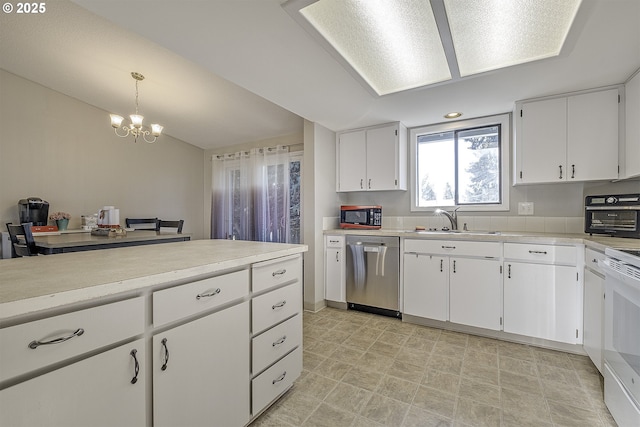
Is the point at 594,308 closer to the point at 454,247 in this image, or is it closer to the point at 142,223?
A: the point at 454,247

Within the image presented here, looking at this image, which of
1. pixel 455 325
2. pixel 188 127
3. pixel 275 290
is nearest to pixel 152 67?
pixel 188 127

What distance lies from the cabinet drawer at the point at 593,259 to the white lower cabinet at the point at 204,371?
2.24 meters

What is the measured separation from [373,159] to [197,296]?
8.68ft

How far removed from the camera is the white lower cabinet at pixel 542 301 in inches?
81.4

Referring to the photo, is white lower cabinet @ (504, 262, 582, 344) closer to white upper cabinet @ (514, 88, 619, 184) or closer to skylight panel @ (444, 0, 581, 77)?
white upper cabinet @ (514, 88, 619, 184)

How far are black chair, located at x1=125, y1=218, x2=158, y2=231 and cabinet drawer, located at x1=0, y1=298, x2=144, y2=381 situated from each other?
3888mm

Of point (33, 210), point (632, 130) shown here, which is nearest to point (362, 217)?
point (632, 130)

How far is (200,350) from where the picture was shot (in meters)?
1.12

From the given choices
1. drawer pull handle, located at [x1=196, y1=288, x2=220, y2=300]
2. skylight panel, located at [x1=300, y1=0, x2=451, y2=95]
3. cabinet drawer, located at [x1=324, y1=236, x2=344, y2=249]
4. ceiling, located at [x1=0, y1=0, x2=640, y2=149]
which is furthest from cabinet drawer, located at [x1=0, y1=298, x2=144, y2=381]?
cabinet drawer, located at [x1=324, y1=236, x2=344, y2=249]

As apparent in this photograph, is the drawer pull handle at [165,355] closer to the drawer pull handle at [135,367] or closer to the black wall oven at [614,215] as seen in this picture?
the drawer pull handle at [135,367]

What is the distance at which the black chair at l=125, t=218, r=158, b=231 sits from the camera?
14.1ft

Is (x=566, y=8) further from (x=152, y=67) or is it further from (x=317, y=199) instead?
(x=152, y=67)

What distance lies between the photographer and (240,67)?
1.96m

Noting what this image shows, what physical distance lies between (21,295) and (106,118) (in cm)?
473
